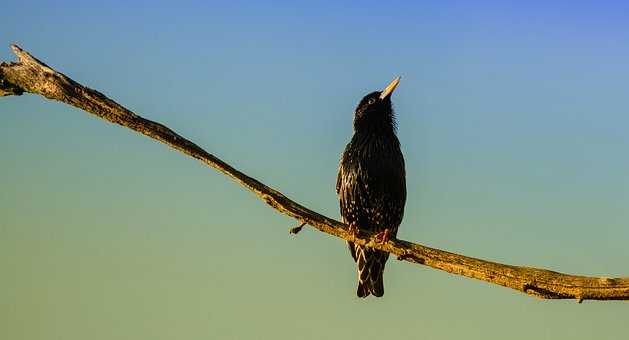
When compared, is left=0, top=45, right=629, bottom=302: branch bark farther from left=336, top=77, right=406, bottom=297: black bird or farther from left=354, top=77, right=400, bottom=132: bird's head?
left=354, top=77, right=400, bottom=132: bird's head

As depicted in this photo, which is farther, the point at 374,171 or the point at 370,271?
the point at 370,271

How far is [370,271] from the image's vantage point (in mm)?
8180

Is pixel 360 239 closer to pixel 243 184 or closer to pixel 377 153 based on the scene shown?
pixel 243 184

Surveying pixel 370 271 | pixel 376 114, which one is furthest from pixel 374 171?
pixel 370 271

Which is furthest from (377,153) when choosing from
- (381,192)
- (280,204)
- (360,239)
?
(280,204)

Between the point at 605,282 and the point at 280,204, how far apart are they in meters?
1.98

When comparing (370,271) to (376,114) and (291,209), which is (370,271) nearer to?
(376,114)

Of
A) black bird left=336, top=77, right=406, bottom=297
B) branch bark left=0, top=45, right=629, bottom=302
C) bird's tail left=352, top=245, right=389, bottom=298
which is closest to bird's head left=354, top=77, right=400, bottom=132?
black bird left=336, top=77, right=406, bottom=297

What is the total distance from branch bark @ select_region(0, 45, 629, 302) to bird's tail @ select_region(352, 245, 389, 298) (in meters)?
3.18

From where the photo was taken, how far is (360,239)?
535 centimetres

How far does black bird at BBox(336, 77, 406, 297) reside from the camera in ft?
25.1

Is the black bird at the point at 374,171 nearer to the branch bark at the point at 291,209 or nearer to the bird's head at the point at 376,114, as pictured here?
the bird's head at the point at 376,114

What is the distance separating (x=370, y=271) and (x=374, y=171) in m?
1.20

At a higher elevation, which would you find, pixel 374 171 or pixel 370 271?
pixel 374 171
